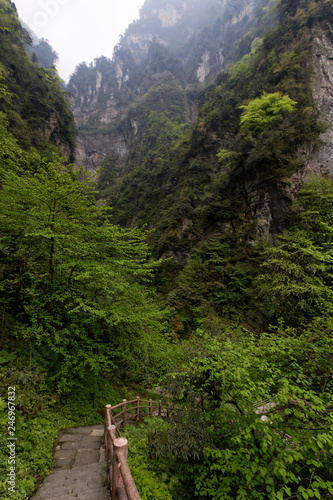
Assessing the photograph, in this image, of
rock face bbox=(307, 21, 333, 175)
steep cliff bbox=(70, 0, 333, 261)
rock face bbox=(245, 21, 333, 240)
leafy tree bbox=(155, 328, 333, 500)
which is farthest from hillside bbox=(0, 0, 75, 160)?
rock face bbox=(307, 21, 333, 175)

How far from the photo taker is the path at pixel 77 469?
2982 mm

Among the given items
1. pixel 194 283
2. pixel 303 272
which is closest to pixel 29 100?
pixel 194 283

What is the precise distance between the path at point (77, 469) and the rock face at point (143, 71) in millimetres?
54983

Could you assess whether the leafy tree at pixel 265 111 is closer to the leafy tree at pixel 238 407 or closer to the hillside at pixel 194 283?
the hillside at pixel 194 283

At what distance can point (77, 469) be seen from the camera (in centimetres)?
362

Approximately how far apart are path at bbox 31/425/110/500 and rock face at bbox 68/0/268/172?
55.0 meters

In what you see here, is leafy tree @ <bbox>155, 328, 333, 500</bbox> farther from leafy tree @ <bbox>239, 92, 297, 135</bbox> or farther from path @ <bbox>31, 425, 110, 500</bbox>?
leafy tree @ <bbox>239, 92, 297, 135</bbox>

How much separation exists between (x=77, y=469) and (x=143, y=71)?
8713 cm

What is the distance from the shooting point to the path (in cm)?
298

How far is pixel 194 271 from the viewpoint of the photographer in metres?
14.6

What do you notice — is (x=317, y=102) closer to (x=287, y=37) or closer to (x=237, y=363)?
(x=287, y=37)

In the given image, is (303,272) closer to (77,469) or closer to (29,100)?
(77,469)

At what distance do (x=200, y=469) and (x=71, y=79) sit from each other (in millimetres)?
99889

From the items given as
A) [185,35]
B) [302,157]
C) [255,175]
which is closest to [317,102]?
[302,157]
